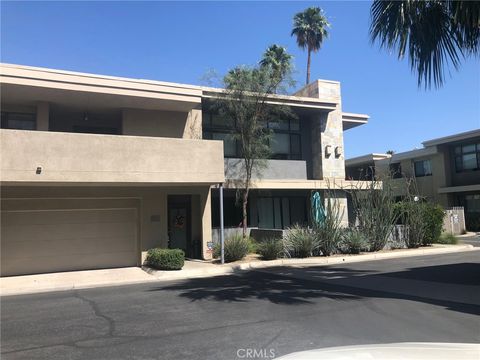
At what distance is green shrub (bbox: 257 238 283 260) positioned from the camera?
17.6m

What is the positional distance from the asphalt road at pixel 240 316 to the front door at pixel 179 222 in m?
6.24

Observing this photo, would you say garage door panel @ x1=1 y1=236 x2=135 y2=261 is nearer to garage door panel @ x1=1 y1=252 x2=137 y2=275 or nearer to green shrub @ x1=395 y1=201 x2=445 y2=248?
garage door panel @ x1=1 y1=252 x2=137 y2=275

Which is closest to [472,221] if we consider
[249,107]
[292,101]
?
[292,101]

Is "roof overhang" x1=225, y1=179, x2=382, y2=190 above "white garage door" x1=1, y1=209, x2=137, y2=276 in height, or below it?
above

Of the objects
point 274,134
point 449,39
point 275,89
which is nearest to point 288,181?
point 274,134

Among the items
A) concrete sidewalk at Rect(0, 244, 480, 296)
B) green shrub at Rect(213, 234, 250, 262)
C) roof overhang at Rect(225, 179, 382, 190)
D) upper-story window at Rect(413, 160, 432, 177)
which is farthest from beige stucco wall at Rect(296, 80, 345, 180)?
upper-story window at Rect(413, 160, 432, 177)

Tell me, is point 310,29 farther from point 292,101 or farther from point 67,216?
point 67,216

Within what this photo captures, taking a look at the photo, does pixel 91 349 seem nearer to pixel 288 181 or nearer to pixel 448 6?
pixel 448 6

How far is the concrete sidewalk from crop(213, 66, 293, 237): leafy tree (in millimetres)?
3534

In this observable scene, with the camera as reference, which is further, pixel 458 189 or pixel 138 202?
pixel 458 189

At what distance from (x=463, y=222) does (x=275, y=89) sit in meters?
18.3

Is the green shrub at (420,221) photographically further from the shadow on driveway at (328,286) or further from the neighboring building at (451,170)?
the neighboring building at (451,170)

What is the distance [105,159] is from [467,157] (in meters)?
27.8

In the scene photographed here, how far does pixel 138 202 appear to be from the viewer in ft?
59.1
